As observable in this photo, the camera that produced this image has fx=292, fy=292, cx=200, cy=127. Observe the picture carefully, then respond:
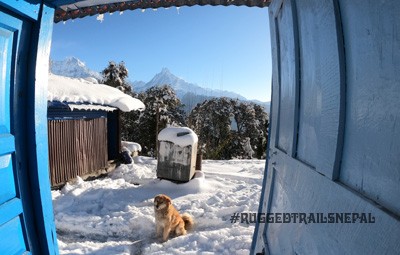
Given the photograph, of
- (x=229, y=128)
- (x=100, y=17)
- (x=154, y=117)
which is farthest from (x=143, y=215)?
(x=229, y=128)

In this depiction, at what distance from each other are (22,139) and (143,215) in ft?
15.7

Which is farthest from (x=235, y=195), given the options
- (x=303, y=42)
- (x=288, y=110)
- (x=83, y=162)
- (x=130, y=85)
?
(x=130, y=85)

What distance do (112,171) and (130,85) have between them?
53.4 feet

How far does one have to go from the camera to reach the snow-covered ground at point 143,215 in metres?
4.71

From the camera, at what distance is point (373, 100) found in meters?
0.85

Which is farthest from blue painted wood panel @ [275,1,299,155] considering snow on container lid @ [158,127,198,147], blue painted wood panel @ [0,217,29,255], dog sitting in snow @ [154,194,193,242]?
snow on container lid @ [158,127,198,147]

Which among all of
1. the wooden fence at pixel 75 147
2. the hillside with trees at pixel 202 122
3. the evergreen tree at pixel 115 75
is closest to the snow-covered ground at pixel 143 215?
the wooden fence at pixel 75 147

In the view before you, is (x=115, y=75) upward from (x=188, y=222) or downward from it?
upward

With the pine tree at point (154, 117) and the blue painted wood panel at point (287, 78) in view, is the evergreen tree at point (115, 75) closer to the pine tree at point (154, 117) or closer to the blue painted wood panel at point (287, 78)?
the pine tree at point (154, 117)

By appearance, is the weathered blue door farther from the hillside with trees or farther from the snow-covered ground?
the hillside with trees

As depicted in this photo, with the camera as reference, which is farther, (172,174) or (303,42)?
(172,174)

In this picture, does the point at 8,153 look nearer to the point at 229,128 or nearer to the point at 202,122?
→ the point at 202,122

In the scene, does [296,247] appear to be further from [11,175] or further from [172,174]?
[172,174]

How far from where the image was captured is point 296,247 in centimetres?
143
